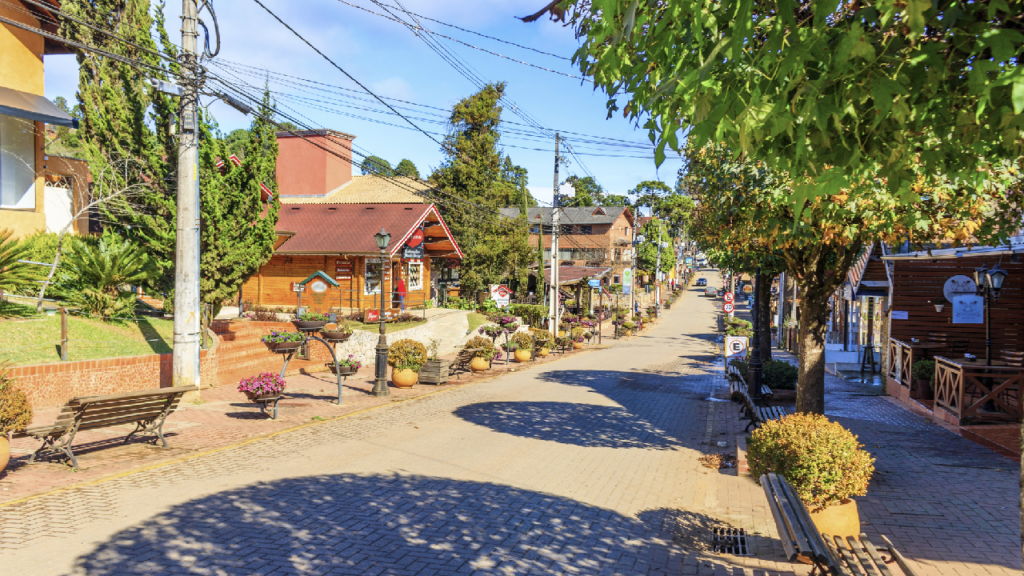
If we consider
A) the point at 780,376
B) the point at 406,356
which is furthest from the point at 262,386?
the point at 780,376

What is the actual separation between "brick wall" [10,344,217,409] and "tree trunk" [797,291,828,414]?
11.9 metres

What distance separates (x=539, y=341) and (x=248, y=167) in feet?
46.9

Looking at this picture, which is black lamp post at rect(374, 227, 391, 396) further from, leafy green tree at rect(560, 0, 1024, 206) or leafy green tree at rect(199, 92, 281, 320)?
leafy green tree at rect(560, 0, 1024, 206)

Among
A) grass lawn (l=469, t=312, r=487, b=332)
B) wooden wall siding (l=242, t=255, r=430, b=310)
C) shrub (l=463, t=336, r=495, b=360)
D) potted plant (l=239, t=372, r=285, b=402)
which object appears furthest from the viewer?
grass lawn (l=469, t=312, r=487, b=332)

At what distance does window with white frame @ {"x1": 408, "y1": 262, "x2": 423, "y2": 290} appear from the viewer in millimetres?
33594

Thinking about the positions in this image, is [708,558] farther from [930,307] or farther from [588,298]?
[588,298]

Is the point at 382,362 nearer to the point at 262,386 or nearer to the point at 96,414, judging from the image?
the point at 262,386

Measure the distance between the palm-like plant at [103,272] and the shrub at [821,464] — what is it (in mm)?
14789

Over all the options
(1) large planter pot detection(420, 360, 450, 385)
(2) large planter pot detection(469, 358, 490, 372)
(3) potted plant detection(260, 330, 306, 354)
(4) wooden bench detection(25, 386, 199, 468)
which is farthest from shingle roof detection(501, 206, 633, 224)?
(4) wooden bench detection(25, 386, 199, 468)

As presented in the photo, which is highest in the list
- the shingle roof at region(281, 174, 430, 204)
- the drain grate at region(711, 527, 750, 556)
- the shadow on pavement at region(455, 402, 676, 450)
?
the shingle roof at region(281, 174, 430, 204)

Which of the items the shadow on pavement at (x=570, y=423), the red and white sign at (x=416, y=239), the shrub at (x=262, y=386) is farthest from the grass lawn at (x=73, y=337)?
the red and white sign at (x=416, y=239)

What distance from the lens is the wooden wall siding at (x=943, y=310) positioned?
15305 mm

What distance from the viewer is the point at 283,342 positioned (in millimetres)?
14500

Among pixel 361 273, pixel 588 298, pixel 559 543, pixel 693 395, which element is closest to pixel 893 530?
pixel 559 543
